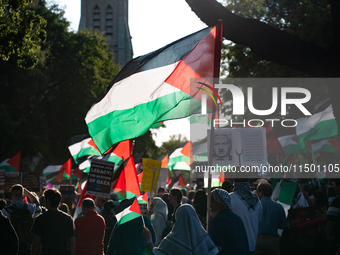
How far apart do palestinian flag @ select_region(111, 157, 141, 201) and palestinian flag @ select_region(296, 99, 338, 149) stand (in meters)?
5.58

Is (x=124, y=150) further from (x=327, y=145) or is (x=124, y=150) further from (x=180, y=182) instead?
(x=180, y=182)

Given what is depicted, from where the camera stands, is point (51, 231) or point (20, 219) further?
point (20, 219)

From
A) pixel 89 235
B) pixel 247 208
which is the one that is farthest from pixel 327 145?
pixel 89 235

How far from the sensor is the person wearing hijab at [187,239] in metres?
4.77

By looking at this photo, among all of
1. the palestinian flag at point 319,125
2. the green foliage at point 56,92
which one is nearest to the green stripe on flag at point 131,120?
the palestinian flag at point 319,125

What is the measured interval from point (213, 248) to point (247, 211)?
172 centimetres

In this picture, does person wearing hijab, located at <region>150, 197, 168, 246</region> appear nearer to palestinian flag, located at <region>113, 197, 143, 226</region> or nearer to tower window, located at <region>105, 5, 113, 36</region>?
palestinian flag, located at <region>113, 197, 143, 226</region>

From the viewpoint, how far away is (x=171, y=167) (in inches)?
793

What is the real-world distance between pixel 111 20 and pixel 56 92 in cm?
5424

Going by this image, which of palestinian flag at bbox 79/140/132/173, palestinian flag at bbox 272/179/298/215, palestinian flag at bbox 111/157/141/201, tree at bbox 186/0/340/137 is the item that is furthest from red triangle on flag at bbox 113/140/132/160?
tree at bbox 186/0/340/137

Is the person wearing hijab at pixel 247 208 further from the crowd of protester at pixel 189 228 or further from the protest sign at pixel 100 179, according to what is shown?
the protest sign at pixel 100 179

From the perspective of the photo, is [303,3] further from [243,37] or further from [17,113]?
[243,37]

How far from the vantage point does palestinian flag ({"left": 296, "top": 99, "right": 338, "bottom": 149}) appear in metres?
12.3

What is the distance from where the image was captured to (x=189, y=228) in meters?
4.85
